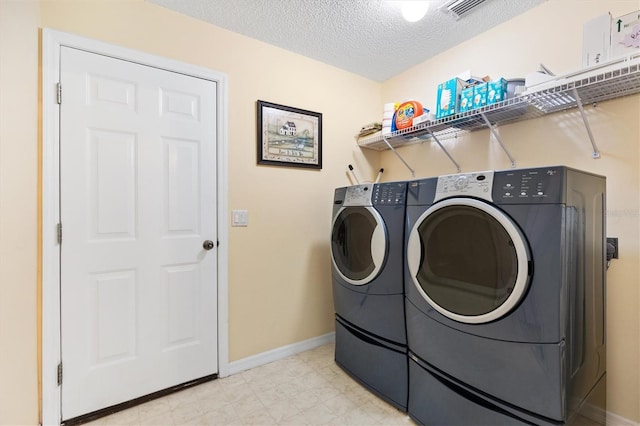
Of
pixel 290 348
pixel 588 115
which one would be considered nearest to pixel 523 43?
pixel 588 115

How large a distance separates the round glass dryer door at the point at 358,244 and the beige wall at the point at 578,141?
2.97 feet

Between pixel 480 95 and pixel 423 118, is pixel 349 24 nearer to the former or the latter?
pixel 423 118

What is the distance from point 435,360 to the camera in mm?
1432

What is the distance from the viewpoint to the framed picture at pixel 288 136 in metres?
2.15

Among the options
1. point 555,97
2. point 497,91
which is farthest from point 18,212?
point 555,97

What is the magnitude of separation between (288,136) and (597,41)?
5.85 feet

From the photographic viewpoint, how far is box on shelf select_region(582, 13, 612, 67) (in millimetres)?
1368

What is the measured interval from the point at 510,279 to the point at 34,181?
2.21 metres

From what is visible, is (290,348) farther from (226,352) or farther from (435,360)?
(435,360)

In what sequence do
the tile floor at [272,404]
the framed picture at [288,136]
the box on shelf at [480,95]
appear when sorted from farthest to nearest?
the framed picture at [288,136], the box on shelf at [480,95], the tile floor at [272,404]

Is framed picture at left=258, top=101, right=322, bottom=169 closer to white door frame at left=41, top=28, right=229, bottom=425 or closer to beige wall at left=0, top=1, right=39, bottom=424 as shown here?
white door frame at left=41, top=28, right=229, bottom=425

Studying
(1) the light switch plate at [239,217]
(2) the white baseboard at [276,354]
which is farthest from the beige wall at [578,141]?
(2) the white baseboard at [276,354]

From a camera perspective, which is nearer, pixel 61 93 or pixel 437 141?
pixel 61 93

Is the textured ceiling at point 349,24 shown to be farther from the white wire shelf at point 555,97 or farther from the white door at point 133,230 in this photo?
the white wire shelf at point 555,97
